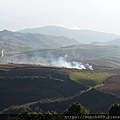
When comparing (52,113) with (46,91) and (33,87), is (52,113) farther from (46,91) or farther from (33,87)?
(33,87)

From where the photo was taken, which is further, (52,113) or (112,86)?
(112,86)

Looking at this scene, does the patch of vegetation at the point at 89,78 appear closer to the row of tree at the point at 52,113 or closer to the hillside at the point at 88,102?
the hillside at the point at 88,102

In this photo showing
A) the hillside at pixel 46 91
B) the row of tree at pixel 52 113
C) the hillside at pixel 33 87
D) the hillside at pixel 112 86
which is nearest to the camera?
the row of tree at pixel 52 113

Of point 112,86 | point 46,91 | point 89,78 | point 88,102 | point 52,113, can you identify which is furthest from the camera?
point 89,78

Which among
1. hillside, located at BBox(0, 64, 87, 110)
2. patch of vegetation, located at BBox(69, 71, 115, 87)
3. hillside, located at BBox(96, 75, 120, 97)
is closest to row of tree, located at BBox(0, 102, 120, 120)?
hillside, located at BBox(0, 64, 87, 110)

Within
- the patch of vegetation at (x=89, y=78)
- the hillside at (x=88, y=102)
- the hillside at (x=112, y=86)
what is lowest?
the hillside at (x=88, y=102)

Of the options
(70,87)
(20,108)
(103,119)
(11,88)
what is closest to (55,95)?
(70,87)

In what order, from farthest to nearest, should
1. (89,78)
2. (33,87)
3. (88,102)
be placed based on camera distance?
(89,78), (33,87), (88,102)

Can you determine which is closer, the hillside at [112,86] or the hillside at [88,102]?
the hillside at [88,102]

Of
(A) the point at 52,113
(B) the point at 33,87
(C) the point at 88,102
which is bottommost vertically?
(C) the point at 88,102

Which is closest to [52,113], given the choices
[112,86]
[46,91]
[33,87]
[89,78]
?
[46,91]

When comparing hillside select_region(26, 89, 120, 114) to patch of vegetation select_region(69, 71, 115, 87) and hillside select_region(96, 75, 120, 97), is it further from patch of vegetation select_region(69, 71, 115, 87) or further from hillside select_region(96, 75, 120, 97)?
patch of vegetation select_region(69, 71, 115, 87)

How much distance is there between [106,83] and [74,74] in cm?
1530

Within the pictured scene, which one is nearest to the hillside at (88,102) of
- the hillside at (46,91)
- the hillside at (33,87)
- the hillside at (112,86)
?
the hillside at (46,91)
